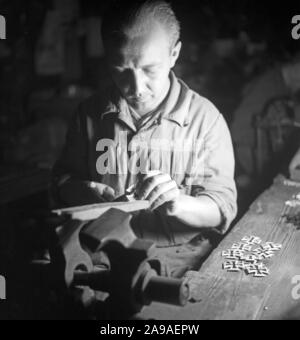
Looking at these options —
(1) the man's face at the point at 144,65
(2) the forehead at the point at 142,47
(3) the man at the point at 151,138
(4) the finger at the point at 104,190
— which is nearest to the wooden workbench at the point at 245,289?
(3) the man at the point at 151,138

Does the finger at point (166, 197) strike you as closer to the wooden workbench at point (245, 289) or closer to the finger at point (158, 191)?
the finger at point (158, 191)

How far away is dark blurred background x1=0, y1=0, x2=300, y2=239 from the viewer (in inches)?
115

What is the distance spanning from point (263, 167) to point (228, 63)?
2.90 feet

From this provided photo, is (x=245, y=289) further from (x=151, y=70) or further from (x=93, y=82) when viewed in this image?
(x=93, y=82)

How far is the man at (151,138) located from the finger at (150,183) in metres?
0.14

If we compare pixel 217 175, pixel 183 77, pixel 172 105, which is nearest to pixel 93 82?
pixel 183 77

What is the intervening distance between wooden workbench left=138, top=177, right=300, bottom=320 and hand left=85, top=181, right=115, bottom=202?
1.66ft

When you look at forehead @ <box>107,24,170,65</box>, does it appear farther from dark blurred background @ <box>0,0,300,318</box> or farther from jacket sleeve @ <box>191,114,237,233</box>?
dark blurred background @ <box>0,0,300,318</box>

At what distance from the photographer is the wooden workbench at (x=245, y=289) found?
1.45 meters

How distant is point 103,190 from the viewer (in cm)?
198

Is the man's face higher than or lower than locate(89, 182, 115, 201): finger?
higher

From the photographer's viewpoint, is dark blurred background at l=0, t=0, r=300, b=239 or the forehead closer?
the forehead

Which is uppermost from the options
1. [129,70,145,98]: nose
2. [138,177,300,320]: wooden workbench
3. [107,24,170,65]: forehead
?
[107,24,170,65]: forehead

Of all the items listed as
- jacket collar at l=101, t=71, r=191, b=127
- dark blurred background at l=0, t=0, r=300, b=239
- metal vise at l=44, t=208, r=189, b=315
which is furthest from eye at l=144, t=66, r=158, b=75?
dark blurred background at l=0, t=0, r=300, b=239
